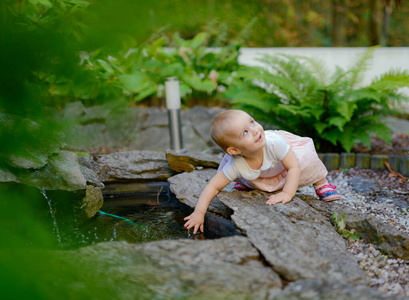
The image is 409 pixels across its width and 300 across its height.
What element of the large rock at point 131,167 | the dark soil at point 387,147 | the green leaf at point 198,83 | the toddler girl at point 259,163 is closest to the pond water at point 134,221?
the large rock at point 131,167

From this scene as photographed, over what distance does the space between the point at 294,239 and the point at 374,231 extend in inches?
23.0

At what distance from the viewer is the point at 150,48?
6762mm

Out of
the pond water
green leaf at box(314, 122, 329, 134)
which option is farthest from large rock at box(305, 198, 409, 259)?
green leaf at box(314, 122, 329, 134)

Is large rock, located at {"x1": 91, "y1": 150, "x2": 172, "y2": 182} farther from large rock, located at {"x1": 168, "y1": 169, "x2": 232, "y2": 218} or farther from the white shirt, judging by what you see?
the white shirt

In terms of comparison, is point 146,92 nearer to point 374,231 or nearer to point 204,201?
point 204,201

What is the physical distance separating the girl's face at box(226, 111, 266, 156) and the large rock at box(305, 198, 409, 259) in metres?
0.62

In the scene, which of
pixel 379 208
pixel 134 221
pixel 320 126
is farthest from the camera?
pixel 320 126

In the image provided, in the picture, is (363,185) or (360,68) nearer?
(363,185)

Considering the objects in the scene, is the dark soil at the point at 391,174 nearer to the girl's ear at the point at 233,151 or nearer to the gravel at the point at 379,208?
the gravel at the point at 379,208

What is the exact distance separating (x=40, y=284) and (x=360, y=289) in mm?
1291

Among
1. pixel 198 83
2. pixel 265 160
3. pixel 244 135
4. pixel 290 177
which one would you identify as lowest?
pixel 290 177

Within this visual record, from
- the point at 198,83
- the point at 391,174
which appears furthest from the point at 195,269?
the point at 198,83

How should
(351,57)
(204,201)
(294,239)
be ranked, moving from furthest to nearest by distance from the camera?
1. (351,57)
2. (204,201)
3. (294,239)

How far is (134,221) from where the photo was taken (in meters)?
2.89
